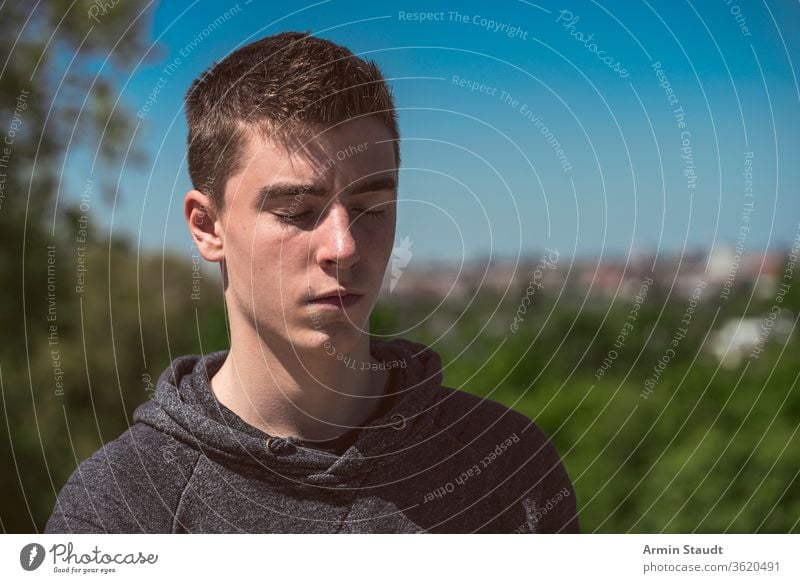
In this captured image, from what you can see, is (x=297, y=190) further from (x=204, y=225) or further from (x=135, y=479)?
(x=135, y=479)

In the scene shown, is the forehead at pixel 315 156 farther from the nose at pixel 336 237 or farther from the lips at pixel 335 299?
the lips at pixel 335 299

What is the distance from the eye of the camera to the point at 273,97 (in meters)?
1.64

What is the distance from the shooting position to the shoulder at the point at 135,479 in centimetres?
169

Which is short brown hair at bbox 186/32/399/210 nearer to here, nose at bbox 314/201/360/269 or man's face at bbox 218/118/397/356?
man's face at bbox 218/118/397/356

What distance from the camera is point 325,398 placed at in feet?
5.73

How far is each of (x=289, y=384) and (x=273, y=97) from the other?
51 centimetres

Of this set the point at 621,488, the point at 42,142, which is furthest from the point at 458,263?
the point at 42,142

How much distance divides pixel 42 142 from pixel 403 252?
1.58m

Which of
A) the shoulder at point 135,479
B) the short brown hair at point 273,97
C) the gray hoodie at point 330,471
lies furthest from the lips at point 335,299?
the shoulder at point 135,479

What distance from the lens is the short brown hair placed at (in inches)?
64.5

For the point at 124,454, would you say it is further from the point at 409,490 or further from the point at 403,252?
the point at 403,252

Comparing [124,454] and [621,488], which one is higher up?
[124,454]

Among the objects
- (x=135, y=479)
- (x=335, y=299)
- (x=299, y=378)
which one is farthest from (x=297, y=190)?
(x=135, y=479)

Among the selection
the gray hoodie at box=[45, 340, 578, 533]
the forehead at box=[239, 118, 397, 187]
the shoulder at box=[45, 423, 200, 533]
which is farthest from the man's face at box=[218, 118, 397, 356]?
the shoulder at box=[45, 423, 200, 533]
